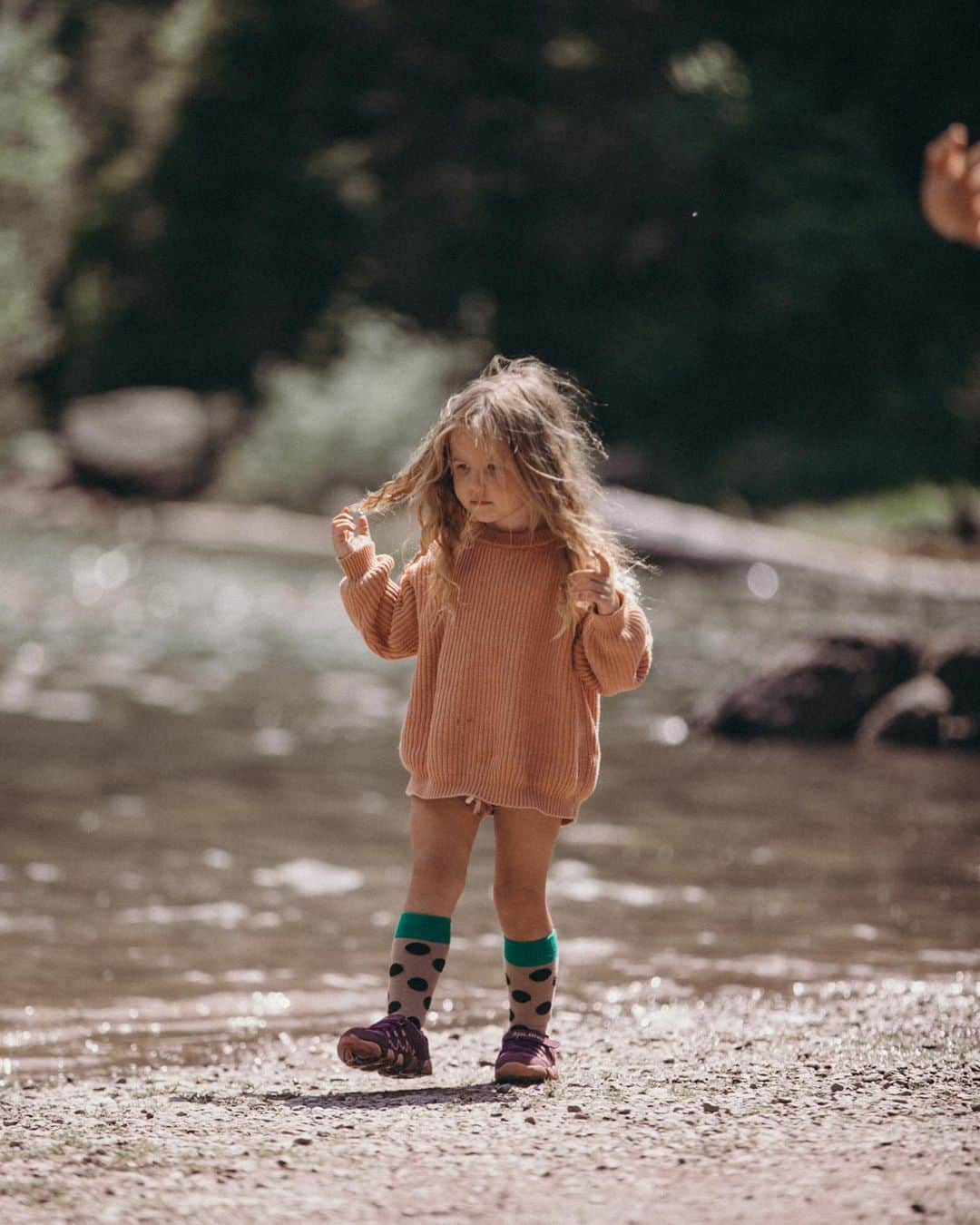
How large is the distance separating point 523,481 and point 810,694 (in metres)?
7.83

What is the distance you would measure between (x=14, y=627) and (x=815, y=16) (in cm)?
2427

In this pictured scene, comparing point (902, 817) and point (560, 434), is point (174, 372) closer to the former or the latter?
point (902, 817)

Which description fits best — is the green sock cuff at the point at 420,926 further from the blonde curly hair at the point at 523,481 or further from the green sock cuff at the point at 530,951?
the blonde curly hair at the point at 523,481

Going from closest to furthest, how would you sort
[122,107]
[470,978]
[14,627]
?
1. [470,978]
2. [14,627]
3. [122,107]

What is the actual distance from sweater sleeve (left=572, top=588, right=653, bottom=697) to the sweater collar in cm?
23

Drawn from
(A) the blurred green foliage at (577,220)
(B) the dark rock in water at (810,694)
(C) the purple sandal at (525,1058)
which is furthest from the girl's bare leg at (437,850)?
(A) the blurred green foliage at (577,220)

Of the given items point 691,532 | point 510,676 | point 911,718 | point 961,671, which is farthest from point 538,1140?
point 691,532

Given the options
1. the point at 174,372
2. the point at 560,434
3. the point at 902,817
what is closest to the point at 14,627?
the point at 902,817


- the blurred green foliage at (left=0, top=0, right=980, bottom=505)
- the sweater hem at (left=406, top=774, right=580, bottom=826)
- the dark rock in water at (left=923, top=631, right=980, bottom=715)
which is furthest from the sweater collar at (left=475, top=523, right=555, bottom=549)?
the blurred green foliage at (left=0, top=0, right=980, bottom=505)

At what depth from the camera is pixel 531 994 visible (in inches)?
Answer: 168

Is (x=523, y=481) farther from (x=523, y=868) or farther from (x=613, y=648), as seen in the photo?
(x=523, y=868)

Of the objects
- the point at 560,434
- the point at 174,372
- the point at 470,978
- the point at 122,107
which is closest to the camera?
the point at 560,434

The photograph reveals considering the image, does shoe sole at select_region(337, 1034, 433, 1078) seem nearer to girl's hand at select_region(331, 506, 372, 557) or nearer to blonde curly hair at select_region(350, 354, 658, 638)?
blonde curly hair at select_region(350, 354, 658, 638)

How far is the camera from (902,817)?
9102 mm
